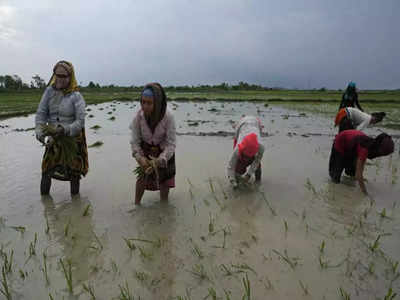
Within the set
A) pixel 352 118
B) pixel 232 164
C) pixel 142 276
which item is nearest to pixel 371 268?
pixel 142 276

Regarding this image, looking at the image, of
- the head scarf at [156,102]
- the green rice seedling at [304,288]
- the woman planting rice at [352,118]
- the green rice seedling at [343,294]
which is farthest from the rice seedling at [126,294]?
the woman planting rice at [352,118]

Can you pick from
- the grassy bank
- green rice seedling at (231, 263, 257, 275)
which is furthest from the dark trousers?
the grassy bank

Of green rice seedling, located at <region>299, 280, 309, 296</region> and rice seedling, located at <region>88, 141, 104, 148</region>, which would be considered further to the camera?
rice seedling, located at <region>88, 141, 104, 148</region>

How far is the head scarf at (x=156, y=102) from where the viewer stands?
8.00 ft

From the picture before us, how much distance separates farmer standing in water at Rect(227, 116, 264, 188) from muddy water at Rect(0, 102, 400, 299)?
0.69 feet

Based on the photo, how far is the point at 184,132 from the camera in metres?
7.62

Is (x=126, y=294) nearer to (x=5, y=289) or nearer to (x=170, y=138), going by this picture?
(x=5, y=289)

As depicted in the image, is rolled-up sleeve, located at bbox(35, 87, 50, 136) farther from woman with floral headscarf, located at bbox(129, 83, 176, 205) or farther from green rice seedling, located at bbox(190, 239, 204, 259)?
green rice seedling, located at bbox(190, 239, 204, 259)

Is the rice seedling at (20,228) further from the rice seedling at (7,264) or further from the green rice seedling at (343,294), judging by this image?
the green rice seedling at (343,294)

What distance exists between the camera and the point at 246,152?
3.01 m

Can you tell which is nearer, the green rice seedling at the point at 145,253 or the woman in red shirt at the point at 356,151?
the green rice seedling at the point at 145,253

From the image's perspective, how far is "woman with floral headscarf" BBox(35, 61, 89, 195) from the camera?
8.77 ft

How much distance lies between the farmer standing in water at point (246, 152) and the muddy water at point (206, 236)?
212mm

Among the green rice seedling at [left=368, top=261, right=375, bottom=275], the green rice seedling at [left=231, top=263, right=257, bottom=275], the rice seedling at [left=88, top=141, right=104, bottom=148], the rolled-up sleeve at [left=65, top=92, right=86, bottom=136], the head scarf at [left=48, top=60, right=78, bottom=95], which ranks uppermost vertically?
the head scarf at [left=48, top=60, right=78, bottom=95]
